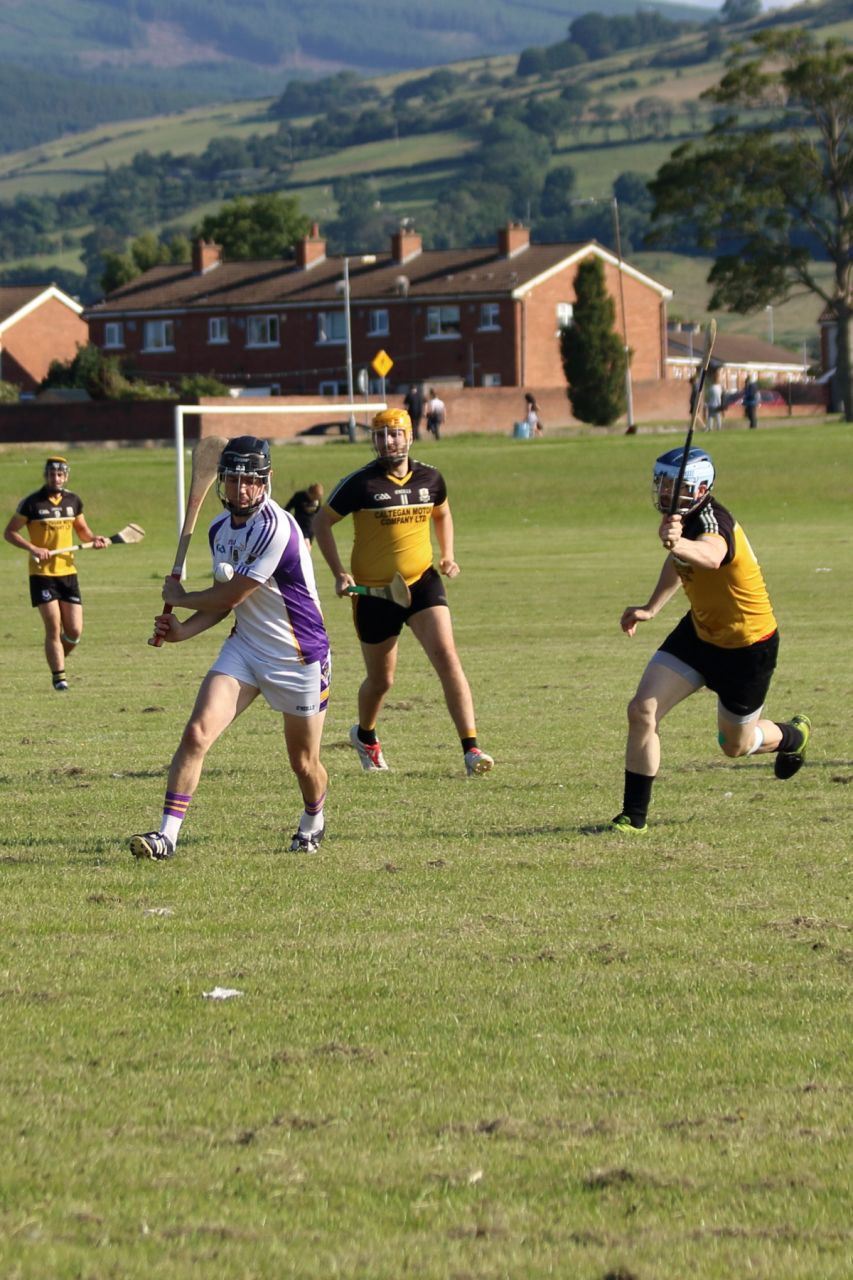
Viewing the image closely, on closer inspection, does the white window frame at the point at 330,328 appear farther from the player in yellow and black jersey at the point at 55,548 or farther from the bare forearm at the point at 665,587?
the bare forearm at the point at 665,587

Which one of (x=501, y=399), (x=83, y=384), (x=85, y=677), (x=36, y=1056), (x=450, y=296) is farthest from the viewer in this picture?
(x=450, y=296)

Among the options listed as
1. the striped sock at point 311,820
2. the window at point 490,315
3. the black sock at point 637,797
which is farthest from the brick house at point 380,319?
the striped sock at point 311,820

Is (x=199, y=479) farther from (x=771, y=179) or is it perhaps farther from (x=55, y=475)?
(x=771, y=179)

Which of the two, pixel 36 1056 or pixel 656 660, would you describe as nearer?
pixel 36 1056

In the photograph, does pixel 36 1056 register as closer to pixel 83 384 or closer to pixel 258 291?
pixel 83 384

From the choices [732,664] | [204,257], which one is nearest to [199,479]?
[732,664]

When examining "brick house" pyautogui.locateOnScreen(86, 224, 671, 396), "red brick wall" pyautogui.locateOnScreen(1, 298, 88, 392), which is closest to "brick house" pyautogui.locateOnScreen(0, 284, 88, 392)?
"red brick wall" pyautogui.locateOnScreen(1, 298, 88, 392)

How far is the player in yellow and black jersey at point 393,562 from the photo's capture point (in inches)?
487

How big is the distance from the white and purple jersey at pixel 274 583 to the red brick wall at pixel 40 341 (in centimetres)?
9604

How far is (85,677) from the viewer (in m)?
18.9

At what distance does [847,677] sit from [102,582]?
56.8ft

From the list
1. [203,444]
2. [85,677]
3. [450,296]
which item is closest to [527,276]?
[450,296]

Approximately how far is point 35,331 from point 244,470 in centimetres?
10082

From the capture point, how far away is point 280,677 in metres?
9.47
